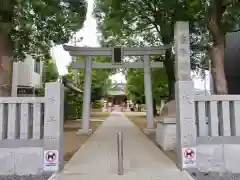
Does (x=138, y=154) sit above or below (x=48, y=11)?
below

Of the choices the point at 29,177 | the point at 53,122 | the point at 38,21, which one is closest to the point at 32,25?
the point at 38,21

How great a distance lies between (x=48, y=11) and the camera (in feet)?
31.5

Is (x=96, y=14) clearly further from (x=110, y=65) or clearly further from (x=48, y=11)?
(x=48, y=11)

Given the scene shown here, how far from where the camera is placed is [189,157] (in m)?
6.77

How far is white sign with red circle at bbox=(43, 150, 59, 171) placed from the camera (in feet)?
22.0

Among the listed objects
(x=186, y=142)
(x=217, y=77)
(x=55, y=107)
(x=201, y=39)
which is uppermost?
(x=201, y=39)

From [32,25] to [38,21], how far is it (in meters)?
0.44

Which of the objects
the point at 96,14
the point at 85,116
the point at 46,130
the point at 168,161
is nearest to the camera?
the point at 46,130

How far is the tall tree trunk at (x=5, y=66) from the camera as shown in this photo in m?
9.72

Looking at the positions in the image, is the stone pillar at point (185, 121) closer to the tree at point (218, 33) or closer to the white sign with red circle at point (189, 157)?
the white sign with red circle at point (189, 157)

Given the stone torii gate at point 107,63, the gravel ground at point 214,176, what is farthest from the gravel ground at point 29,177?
the stone torii gate at point 107,63

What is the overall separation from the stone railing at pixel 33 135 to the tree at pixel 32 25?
3083mm

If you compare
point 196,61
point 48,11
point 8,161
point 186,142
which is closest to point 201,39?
point 196,61

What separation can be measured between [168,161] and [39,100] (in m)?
3.55
